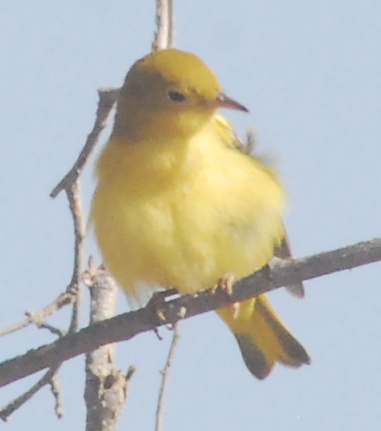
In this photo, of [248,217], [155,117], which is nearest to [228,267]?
[248,217]

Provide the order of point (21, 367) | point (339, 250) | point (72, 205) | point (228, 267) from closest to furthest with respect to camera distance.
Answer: point (339, 250), point (21, 367), point (72, 205), point (228, 267)

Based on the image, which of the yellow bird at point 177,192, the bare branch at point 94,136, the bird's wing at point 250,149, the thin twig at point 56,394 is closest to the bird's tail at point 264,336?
the bird's wing at point 250,149

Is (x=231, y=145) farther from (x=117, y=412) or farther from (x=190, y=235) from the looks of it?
(x=117, y=412)

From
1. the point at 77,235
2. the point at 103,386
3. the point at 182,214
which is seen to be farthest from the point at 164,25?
the point at 103,386

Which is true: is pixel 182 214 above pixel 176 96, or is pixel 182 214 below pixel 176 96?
below

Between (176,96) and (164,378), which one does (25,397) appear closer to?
(164,378)

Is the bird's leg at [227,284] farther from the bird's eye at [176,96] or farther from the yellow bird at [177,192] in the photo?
the bird's eye at [176,96]
